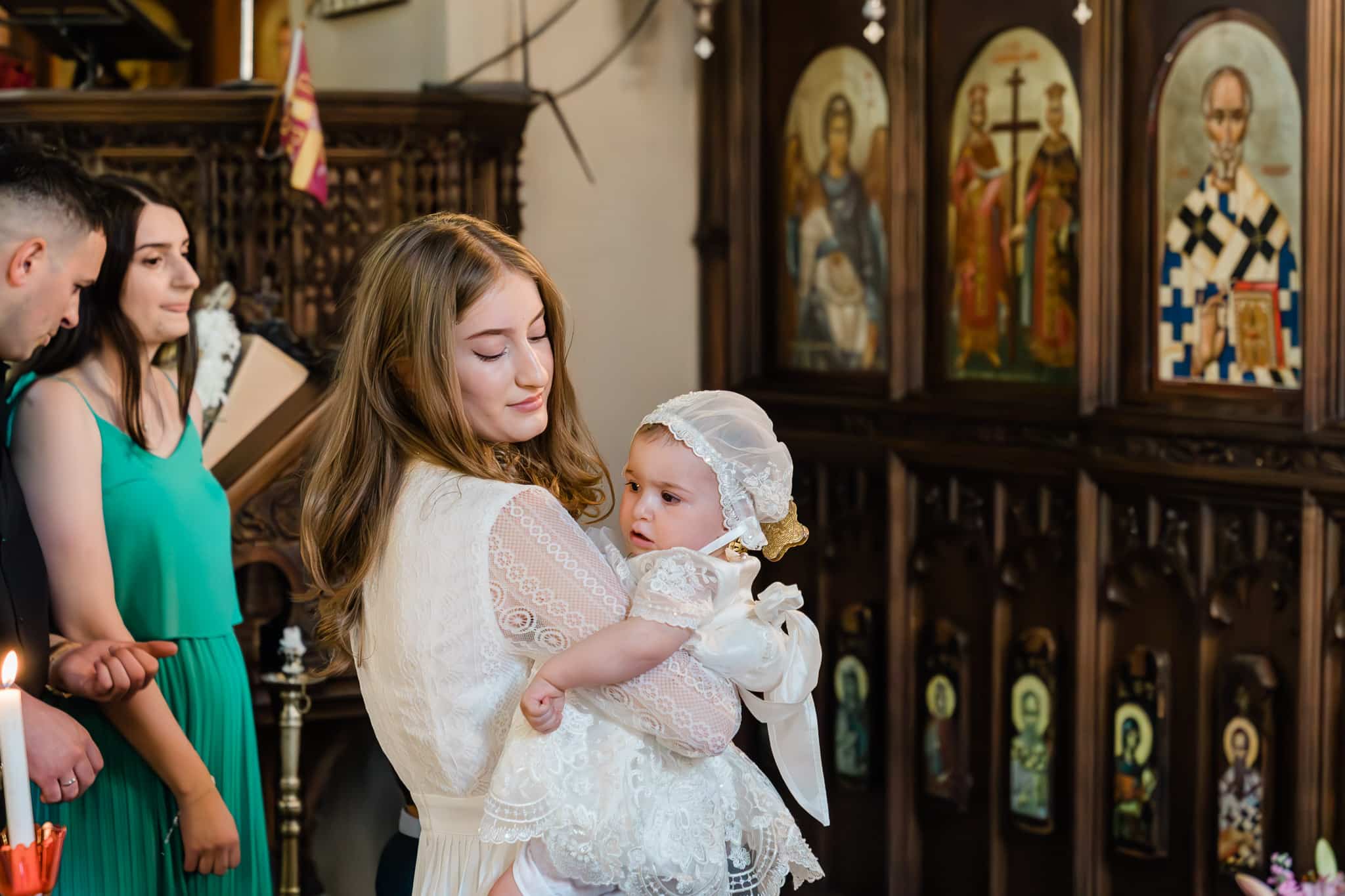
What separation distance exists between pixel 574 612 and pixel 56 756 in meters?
0.78

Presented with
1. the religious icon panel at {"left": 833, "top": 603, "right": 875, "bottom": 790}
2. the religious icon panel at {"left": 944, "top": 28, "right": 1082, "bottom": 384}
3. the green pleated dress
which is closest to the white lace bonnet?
the green pleated dress

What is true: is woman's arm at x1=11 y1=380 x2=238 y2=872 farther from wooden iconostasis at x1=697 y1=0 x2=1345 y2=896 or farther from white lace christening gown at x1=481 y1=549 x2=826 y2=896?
wooden iconostasis at x1=697 y1=0 x2=1345 y2=896

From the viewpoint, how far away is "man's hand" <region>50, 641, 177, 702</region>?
232 cm

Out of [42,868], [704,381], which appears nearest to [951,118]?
[704,381]

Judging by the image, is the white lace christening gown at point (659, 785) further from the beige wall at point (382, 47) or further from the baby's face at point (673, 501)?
the beige wall at point (382, 47)

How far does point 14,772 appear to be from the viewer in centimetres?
148

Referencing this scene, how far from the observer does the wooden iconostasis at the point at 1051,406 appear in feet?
11.5

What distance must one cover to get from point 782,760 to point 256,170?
260cm

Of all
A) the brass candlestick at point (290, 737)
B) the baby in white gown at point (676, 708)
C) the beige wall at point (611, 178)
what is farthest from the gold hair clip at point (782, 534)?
the beige wall at point (611, 178)

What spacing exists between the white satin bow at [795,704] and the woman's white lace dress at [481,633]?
14 centimetres

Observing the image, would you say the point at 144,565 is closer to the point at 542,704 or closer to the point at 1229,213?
the point at 542,704

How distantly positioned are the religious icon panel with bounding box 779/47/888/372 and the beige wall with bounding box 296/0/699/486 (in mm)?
344

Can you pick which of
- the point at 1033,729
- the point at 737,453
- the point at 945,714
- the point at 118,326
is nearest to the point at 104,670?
the point at 118,326

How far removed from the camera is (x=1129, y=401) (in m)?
3.91
